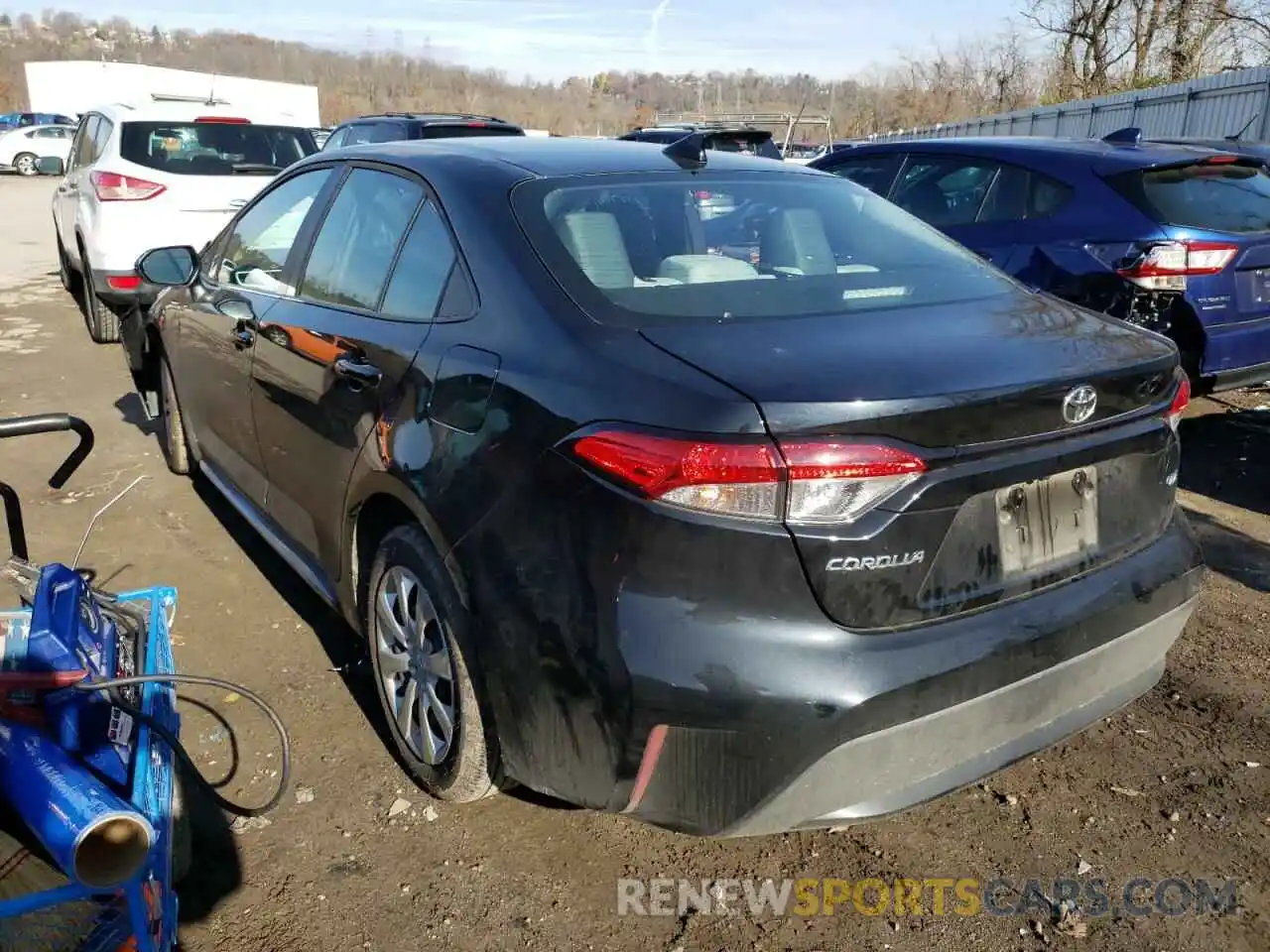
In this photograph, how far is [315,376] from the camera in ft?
10.0

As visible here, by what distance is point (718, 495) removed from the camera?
1922 mm

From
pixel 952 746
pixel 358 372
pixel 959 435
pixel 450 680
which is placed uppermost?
pixel 959 435

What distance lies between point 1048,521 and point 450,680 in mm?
1425

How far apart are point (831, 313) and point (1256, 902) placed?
1692mm

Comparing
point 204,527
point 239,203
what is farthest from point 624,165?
point 239,203

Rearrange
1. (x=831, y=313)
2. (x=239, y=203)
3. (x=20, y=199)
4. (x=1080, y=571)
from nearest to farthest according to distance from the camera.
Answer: (x=1080, y=571)
(x=831, y=313)
(x=239, y=203)
(x=20, y=199)

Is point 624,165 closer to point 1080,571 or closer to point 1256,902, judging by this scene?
point 1080,571

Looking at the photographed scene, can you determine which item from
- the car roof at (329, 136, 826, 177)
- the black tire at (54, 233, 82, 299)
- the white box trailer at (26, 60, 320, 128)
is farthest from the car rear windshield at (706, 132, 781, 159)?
the white box trailer at (26, 60, 320, 128)

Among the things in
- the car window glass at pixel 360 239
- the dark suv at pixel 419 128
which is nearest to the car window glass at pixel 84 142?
the dark suv at pixel 419 128

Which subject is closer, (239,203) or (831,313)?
(831,313)

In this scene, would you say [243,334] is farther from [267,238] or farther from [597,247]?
[597,247]

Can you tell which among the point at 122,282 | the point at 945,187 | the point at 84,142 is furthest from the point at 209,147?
the point at 945,187

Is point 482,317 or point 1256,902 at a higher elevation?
point 482,317

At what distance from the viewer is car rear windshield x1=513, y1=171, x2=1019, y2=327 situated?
242 cm
